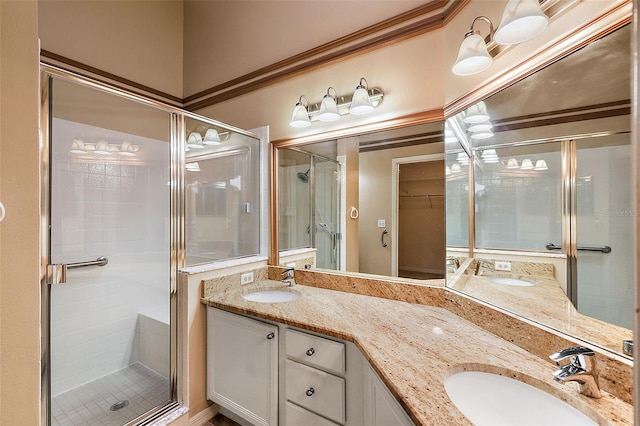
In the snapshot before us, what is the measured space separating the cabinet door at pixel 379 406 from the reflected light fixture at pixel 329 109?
4.85 ft

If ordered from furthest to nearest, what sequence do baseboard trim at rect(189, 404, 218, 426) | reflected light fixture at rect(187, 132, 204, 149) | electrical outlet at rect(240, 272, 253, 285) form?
electrical outlet at rect(240, 272, 253, 285) < reflected light fixture at rect(187, 132, 204, 149) < baseboard trim at rect(189, 404, 218, 426)

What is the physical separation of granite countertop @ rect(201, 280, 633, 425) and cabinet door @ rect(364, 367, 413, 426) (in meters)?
0.08

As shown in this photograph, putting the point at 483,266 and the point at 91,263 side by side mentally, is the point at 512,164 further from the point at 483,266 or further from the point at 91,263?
the point at 91,263

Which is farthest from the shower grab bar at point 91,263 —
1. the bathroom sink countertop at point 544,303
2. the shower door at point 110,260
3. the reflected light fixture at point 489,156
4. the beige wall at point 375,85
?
the reflected light fixture at point 489,156

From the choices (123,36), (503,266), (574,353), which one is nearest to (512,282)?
(503,266)

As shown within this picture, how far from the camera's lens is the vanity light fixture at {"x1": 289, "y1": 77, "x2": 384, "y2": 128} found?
170 centimetres

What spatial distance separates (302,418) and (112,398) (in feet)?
4.75

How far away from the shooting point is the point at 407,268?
5.42 ft

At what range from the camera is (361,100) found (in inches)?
66.4

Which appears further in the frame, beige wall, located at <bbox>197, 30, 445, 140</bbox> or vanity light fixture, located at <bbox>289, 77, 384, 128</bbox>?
vanity light fixture, located at <bbox>289, 77, 384, 128</bbox>

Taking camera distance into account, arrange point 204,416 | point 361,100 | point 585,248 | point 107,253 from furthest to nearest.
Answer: point 107,253
point 204,416
point 361,100
point 585,248

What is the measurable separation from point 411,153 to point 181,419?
7.04ft

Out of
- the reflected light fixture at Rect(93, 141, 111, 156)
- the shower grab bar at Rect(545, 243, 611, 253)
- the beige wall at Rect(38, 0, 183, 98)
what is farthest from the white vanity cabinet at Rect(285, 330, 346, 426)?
the beige wall at Rect(38, 0, 183, 98)

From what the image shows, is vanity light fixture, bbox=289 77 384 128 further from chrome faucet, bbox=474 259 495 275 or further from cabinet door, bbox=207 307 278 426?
cabinet door, bbox=207 307 278 426
